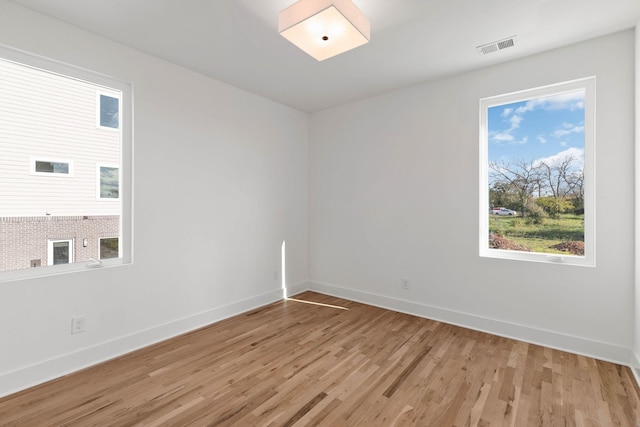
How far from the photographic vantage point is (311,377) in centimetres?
230

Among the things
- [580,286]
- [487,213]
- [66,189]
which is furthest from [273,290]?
[580,286]

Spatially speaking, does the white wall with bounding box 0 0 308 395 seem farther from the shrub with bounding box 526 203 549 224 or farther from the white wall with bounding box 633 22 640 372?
the white wall with bounding box 633 22 640 372

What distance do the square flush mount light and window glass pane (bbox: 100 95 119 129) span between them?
1710 mm

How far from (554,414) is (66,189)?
3.88m

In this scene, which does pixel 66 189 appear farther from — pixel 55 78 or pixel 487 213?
pixel 487 213

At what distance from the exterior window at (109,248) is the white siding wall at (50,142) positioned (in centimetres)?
24

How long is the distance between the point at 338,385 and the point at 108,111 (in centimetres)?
300

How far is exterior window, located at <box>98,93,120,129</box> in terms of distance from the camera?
2.60m

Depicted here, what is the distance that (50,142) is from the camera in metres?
2.34

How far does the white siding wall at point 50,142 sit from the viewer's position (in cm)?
217

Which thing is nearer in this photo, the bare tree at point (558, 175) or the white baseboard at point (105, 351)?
the white baseboard at point (105, 351)

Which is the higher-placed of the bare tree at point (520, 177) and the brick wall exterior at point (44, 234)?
the bare tree at point (520, 177)

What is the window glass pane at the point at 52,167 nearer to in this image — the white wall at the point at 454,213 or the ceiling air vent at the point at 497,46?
the white wall at the point at 454,213

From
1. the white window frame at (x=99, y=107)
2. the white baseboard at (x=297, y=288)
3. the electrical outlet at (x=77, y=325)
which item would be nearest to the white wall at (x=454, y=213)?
the white baseboard at (x=297, y=288)
